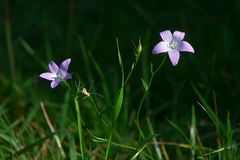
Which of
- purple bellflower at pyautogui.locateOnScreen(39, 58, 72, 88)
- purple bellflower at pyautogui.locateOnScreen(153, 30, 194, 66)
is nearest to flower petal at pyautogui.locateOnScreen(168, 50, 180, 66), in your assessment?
purple bellflower at pyautogui.locateOnScreen(153, 30, 194, 66)

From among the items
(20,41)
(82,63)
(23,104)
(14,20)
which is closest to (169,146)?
(23,104)

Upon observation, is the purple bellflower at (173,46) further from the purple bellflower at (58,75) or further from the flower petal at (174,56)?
the purple bellflower at (58,75)

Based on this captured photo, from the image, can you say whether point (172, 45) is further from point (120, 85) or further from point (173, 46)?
point (120, 85)

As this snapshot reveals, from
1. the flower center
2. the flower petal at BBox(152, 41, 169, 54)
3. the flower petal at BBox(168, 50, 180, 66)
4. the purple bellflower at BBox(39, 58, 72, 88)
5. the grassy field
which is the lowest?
the grassy field

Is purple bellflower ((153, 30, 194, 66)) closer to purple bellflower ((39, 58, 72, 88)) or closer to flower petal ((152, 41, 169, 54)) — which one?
flower petal ((152, 41, 169, 54))

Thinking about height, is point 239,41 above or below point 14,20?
below

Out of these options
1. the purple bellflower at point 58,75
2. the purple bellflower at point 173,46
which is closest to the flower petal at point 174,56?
the purple bellflower at point 173,46

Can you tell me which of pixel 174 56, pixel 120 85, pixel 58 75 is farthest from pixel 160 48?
pixel 120 85

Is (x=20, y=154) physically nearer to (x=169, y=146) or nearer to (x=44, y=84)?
(x=169, y=146)
